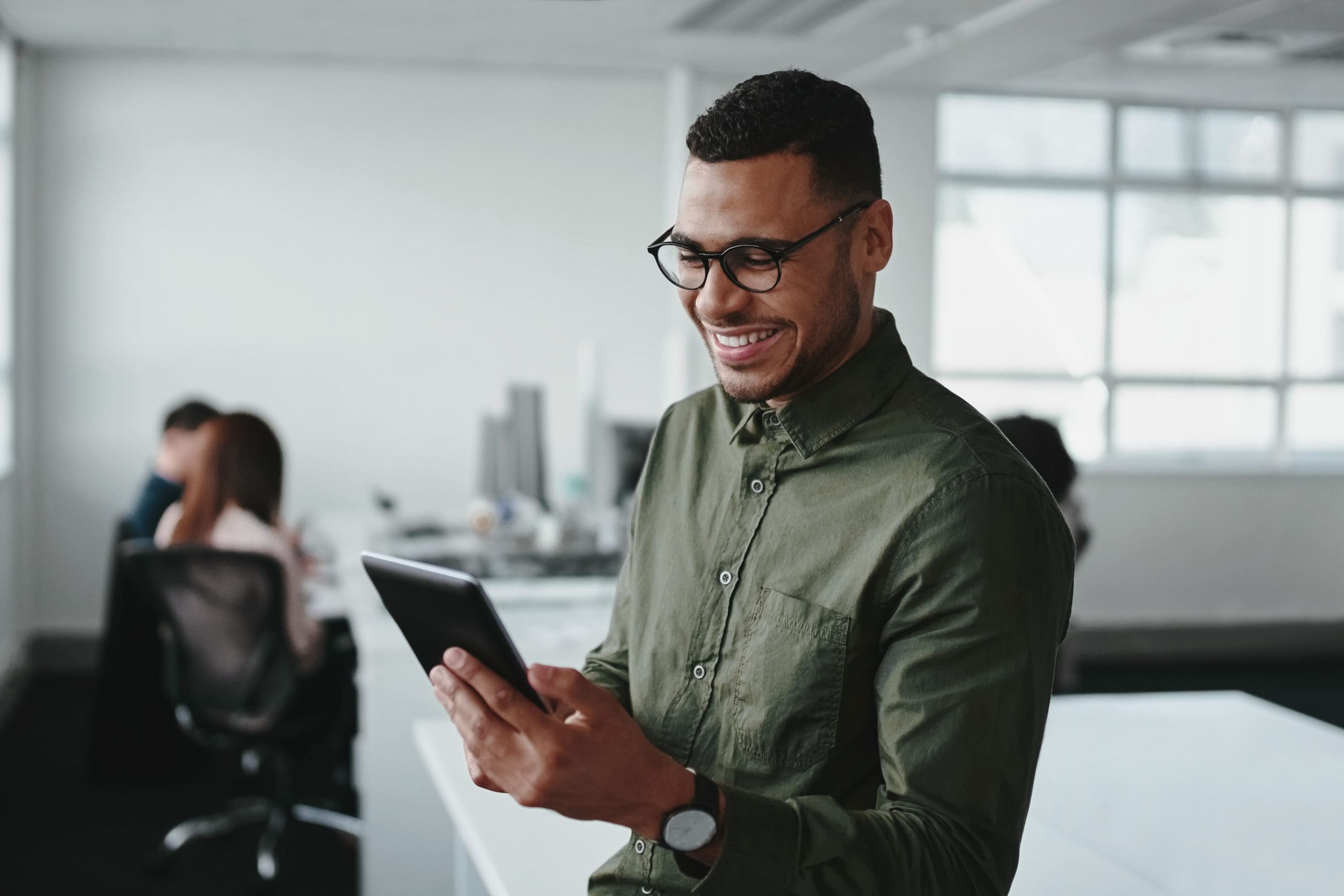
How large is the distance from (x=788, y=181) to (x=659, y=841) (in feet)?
1.97

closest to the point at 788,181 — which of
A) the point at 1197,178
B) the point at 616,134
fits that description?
the point at 616,134

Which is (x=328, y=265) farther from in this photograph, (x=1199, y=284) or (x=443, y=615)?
(x=443, y=615)

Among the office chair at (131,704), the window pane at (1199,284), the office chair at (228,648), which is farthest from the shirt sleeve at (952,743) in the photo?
the window pane at (1199,284)

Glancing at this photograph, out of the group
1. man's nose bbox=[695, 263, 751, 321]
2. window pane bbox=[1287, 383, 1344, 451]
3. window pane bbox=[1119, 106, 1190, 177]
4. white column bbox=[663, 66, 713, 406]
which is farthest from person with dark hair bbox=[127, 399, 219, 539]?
window pane bbox=[1287, 383, 1344, 451]

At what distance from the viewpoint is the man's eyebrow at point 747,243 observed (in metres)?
1.23

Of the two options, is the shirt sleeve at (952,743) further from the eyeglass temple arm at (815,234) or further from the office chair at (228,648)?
the office chair at (228,648)

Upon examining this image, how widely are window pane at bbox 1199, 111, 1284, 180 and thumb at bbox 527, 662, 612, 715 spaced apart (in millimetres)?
6967

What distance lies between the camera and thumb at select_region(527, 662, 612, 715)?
1108 mm

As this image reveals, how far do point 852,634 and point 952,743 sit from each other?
5.7 inches

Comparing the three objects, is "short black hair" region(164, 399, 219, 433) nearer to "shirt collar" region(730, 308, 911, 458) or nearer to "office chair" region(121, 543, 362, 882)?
"office chair" region(121, 543, 362, 882)

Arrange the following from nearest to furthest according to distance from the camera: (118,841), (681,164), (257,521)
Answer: (257,521) → (118,841) → (681,164)

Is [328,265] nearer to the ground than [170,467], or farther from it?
farther from it

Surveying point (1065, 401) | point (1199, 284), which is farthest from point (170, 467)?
point (1199, 284)

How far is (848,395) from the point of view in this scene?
132 centimetres
